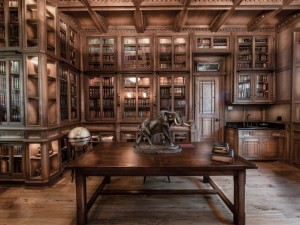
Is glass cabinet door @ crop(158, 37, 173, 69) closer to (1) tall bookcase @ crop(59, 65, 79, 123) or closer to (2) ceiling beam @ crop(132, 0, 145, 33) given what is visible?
(2) ceiling beam @ crop(132, 0, 145, 33)

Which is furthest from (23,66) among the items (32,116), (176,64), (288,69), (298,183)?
(288,69)

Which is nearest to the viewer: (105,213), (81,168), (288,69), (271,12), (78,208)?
(81,168)

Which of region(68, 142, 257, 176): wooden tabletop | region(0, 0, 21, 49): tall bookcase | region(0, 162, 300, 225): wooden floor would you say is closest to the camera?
region(68, 142, 257, 176): wooden tabletop

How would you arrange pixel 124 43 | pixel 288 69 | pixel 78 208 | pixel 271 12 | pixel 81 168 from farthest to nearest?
1. pixel 124 43
2. pixel 288 69
3. pixel 271 12
4. pixel 78 208
5. pixel 81 168

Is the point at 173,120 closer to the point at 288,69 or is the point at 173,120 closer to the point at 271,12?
the point at 271,12

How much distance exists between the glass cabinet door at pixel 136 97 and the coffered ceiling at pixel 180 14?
4.05 feet

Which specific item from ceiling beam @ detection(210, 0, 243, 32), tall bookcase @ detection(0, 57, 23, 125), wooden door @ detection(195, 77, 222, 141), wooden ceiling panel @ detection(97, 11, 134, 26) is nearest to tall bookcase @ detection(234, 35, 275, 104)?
wooden door @ detection(195, 77, 222, 141)

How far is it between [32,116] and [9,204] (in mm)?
1361

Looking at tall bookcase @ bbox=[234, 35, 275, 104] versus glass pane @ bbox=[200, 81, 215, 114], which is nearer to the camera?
tall bookcase @ bbox=[234, 35, 275, 104]

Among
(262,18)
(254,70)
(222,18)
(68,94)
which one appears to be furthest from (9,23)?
(254,70)

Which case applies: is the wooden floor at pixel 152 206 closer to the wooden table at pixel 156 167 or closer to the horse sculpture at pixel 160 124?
the wooden table at pixel 156 167

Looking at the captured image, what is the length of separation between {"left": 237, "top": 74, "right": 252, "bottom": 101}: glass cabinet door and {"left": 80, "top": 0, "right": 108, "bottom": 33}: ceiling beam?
3.58 meters

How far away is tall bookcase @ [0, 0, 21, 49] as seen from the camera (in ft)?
10.3

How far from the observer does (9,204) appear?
2.62m
